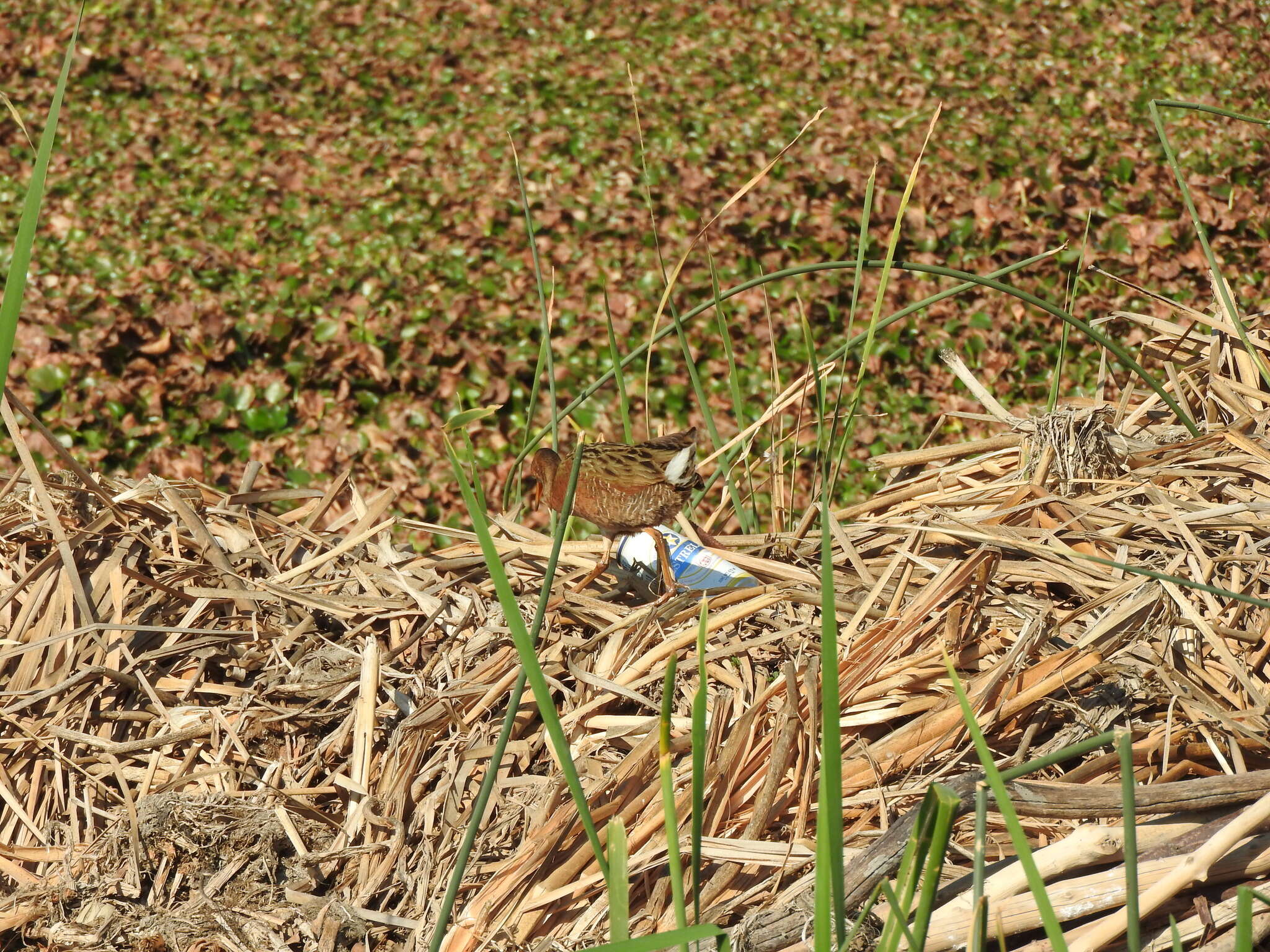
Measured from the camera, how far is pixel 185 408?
5.42 metres

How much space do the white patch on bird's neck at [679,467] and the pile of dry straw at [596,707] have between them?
0.64 ft

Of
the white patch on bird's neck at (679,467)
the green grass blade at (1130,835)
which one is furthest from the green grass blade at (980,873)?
the white patch on bird's neck at (679,467)

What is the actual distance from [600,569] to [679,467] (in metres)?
0.30

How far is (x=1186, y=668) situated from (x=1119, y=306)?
5201mm

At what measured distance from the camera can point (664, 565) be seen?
6.99ft

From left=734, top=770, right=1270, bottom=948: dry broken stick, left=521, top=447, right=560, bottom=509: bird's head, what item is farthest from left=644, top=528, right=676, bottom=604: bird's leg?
left=734, top=770, right=1270, bottom=948: dry broken stick

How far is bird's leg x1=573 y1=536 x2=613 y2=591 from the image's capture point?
2.22 metres

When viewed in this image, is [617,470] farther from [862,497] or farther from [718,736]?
[862,497]

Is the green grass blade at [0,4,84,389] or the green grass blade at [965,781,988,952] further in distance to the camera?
the green grass blade at [965,781,988,952]

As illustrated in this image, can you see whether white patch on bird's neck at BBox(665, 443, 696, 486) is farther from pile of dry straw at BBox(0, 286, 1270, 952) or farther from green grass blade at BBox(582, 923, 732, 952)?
green grass blade at BBox(582, 923, 732, 952)

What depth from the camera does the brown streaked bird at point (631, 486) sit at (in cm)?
233

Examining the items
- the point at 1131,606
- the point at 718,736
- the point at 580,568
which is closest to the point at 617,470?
the point at 580,568

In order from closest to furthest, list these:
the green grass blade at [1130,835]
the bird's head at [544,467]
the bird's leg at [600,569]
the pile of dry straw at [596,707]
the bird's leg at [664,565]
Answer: the green grass blade at [1130,835] → the pile of dry straw at [596,707] → the bird's leg at [664,565] → the bird's leg at [600,569] → the bird's head at [544,467]

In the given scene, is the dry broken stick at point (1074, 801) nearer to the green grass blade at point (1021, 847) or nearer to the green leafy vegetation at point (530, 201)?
the green grass blade at point (1021, 847)
